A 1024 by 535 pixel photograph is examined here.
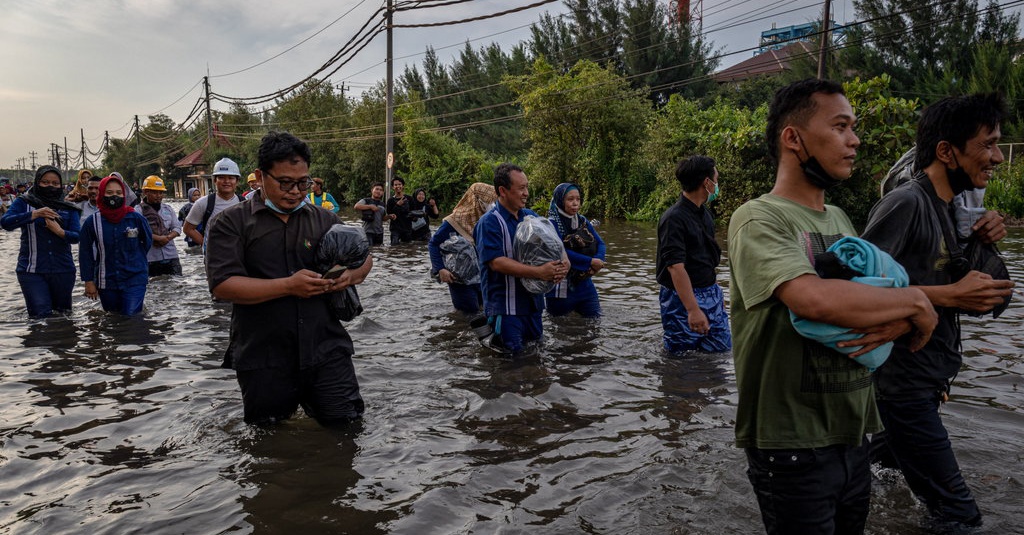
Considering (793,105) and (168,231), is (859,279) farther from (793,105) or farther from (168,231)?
(168,231)

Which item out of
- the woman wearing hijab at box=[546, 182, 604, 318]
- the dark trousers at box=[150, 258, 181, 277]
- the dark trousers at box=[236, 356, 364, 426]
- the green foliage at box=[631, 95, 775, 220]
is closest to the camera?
the dark trousers at box=[236, 356, 364, 426]

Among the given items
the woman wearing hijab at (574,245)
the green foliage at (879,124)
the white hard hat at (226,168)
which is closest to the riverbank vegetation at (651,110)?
the green foliage at (879,124)

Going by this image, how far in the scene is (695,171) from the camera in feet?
18.0

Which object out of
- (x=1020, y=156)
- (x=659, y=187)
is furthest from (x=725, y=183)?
(x=1020, y=156)

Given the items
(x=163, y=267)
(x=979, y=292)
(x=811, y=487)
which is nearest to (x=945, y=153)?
(x=979, y=292)

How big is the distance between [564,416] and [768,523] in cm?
286

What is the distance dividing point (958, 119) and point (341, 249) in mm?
3125

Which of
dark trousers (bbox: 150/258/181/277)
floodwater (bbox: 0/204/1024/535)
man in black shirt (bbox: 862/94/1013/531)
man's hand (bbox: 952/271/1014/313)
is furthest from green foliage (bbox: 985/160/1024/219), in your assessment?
dark trousers (bbox: 150/258/181/277)

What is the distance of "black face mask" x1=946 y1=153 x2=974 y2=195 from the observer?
2908 mm

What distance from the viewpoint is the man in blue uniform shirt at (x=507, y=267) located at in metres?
5.62

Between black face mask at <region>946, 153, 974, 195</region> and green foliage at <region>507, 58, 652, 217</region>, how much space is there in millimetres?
23932

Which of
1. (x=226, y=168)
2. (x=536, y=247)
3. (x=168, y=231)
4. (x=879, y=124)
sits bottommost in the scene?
(x=536, y=247)

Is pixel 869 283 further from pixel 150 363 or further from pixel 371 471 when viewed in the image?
pixel 150 363

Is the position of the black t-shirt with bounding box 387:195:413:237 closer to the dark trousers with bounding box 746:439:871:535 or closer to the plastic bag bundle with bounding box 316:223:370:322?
the plastic bag bundle with bounding box 316:223:370:322
